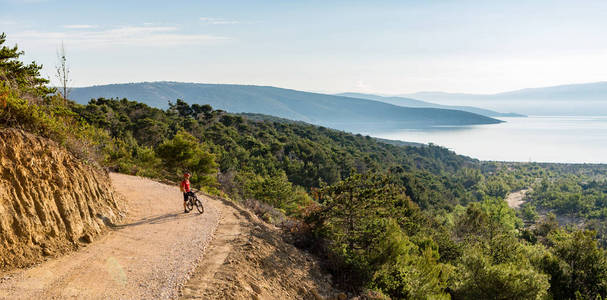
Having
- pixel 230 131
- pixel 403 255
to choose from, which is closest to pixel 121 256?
pixel 403 255

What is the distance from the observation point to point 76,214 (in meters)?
8.88

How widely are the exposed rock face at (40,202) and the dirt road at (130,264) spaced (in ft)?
1.31

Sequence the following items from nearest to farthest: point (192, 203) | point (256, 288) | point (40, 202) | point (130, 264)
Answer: point (40, 202)
point (130, 264)
point (256, 288)
point (192, 203)

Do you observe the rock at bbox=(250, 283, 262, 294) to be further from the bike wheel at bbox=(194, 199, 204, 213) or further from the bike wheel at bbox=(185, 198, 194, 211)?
the bike wheel at bbox=(185, 198, 194, 211)

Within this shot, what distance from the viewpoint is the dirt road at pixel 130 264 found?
6.58m

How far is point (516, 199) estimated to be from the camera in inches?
4441

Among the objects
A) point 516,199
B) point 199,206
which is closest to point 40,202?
point 199,206

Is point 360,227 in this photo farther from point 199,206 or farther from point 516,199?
point 516,199

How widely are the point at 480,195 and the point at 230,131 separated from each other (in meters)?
84.4

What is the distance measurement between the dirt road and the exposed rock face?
1.31 ft

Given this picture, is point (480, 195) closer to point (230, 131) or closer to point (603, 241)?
point (603, 241)

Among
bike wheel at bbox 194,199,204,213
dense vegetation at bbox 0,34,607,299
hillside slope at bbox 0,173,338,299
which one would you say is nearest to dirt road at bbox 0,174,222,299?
hillside slope at bbox 0,173,338,299

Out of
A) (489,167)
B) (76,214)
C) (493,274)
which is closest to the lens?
(76,214)

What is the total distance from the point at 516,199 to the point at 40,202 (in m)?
131
